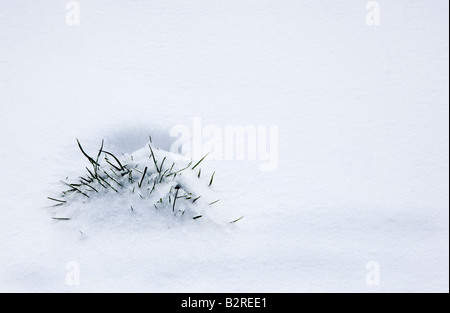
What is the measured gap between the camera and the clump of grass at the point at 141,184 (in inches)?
42.6

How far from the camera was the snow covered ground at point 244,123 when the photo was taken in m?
0.98

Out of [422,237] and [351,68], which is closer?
[422,237]

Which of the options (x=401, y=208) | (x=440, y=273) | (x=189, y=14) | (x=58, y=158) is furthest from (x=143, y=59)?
(x=440, y=273)

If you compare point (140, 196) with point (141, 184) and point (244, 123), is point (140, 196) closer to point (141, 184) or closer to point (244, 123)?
point (141, 184)

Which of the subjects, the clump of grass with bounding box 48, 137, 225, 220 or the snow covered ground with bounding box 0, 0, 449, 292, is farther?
the clump of grass with bounding box 48, 137, 225, 220

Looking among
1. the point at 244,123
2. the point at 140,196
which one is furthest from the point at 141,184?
the point at 244,123

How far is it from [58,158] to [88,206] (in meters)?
0.33

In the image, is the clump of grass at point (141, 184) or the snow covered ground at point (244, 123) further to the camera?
the clump of grass at point (141, 184)

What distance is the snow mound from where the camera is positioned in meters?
1.06

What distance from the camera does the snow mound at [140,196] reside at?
1.06 meters

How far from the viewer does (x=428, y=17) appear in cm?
203

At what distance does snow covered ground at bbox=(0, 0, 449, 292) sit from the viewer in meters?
0.98

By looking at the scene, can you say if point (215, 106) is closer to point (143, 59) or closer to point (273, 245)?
point (143, 59)

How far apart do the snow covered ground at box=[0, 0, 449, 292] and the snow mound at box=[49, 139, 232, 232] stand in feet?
0.05
